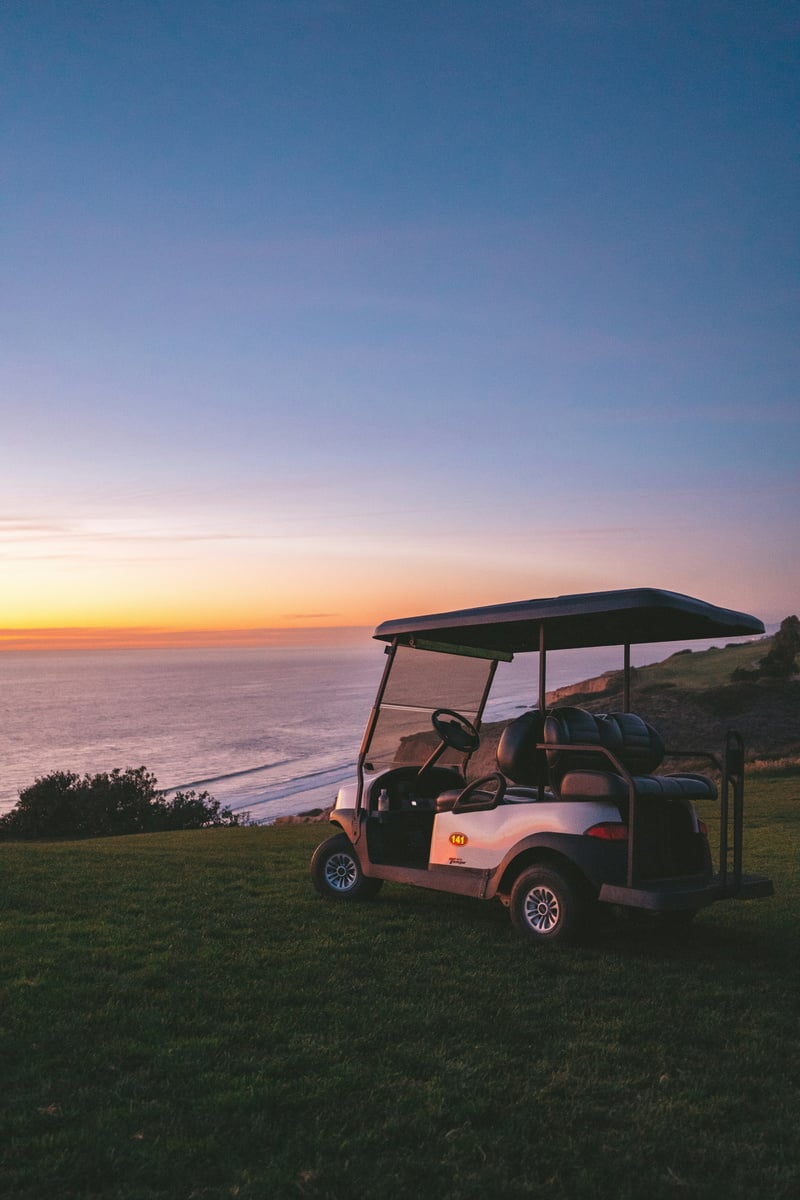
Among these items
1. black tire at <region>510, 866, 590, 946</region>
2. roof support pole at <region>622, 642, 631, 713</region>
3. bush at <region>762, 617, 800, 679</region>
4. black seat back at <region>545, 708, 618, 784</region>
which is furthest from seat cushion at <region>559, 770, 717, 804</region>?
bush at <region>762, 617, 800, 679</region>

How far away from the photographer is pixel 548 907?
6.60 meters

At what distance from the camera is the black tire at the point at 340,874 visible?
812 centimetres

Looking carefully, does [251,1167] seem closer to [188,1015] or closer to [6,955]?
[188,1015]

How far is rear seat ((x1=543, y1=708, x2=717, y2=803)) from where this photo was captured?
648cm

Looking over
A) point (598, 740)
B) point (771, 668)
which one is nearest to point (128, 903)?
point (598, 740)

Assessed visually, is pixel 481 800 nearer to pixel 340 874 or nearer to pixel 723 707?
pixel 340 874

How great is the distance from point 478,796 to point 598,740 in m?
1.22

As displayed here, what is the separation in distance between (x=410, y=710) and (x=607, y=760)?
7.23 ft

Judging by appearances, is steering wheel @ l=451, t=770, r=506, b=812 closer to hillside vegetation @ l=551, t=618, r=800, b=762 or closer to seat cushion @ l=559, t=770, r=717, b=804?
seat cushion @ l=559, t=770, r=717, b=804

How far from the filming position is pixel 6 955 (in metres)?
6.13

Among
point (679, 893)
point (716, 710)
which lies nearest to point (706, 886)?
point (679, 893)

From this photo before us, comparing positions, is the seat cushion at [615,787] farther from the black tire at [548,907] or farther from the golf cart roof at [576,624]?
the golf cart roof at [576,624]

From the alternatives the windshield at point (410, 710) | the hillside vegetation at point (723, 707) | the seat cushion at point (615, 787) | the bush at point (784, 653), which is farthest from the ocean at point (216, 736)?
the bush at point (784, 653)

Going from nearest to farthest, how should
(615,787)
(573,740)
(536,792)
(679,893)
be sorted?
(679,893), (615,787), (573,740), (536,792)
